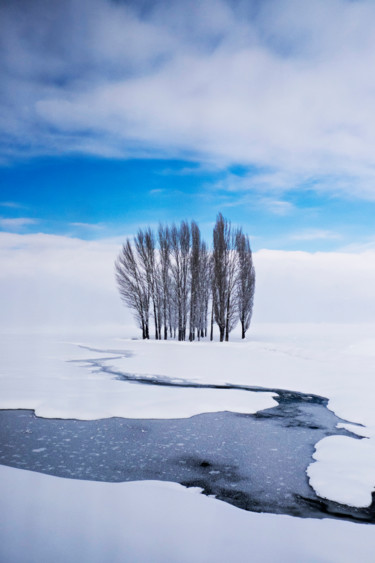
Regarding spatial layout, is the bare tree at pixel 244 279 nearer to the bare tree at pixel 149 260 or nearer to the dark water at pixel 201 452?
the bare tree at pixel 149 260

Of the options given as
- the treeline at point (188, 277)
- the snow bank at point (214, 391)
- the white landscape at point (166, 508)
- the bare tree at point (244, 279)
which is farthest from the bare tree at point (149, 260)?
the white landscape at point (166, 508)

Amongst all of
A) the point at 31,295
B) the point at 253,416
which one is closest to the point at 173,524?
the point at 253,416

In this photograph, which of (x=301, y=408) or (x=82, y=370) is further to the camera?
(x=82, y=370)

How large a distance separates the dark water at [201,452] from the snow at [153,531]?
371 millimetres

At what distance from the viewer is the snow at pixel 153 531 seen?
3141 millimetres

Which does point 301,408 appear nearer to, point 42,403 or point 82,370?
point 42,403

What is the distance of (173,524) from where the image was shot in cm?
362

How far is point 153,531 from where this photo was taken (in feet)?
11.5

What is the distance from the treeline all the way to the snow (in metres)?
24.9

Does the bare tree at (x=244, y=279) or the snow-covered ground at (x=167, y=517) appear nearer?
the snow-covered ground at (x=167, y=517)

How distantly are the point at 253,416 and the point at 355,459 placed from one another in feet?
9.11

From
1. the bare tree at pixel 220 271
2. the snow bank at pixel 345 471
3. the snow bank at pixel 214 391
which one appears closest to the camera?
the snow bank at pixel 345 471

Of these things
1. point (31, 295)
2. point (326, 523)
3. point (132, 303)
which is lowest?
point (326, 523)

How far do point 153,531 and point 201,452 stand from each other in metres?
2.38
